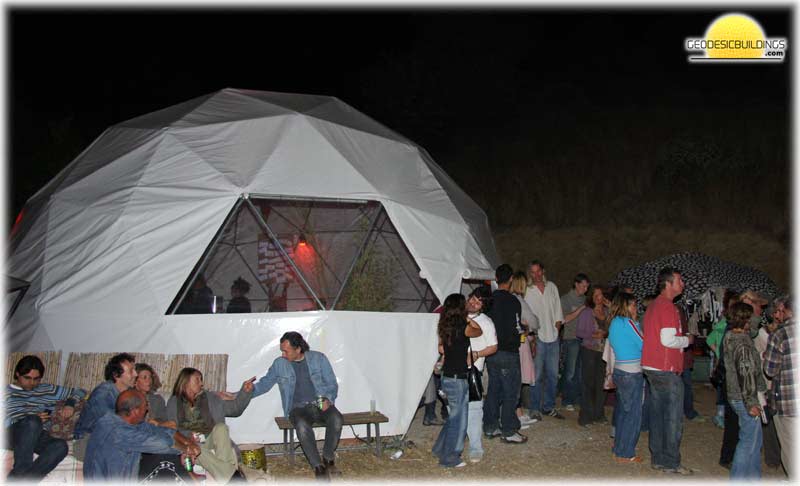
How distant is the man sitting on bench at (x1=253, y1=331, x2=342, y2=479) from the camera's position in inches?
288

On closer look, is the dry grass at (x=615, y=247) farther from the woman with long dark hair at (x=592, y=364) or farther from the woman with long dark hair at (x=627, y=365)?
the woman with long dark hair at (x=627, y=365)

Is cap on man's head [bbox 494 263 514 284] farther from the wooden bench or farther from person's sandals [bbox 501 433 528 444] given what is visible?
the wooden bench

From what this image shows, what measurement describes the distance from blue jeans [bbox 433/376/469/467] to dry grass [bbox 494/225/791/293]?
39.0 feet

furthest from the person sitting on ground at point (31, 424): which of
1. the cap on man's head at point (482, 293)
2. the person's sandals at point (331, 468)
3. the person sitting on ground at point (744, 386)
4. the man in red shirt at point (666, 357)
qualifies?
the person sitting on ground at point (744, 386)

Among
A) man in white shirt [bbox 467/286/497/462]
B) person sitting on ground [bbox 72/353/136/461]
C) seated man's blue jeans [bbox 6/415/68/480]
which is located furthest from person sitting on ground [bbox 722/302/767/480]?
seated man's blue jeans [bbox 6/415/68/480]

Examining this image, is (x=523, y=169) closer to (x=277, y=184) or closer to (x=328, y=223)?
(x=328, y=223)

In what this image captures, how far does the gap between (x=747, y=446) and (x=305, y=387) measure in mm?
4242

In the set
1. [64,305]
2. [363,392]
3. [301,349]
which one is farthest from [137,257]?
[363,392]

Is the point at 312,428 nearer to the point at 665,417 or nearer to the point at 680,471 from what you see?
the point at 665,417

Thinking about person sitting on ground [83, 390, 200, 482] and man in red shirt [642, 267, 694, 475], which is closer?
person sitting on ground [83, 390, 200, 482]

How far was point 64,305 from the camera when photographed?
840 centimetres

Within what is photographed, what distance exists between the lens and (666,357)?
22.9ft

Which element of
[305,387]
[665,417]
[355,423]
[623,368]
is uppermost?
[623,368]

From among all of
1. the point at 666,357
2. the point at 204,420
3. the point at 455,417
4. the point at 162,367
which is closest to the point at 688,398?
the point at 666,357
